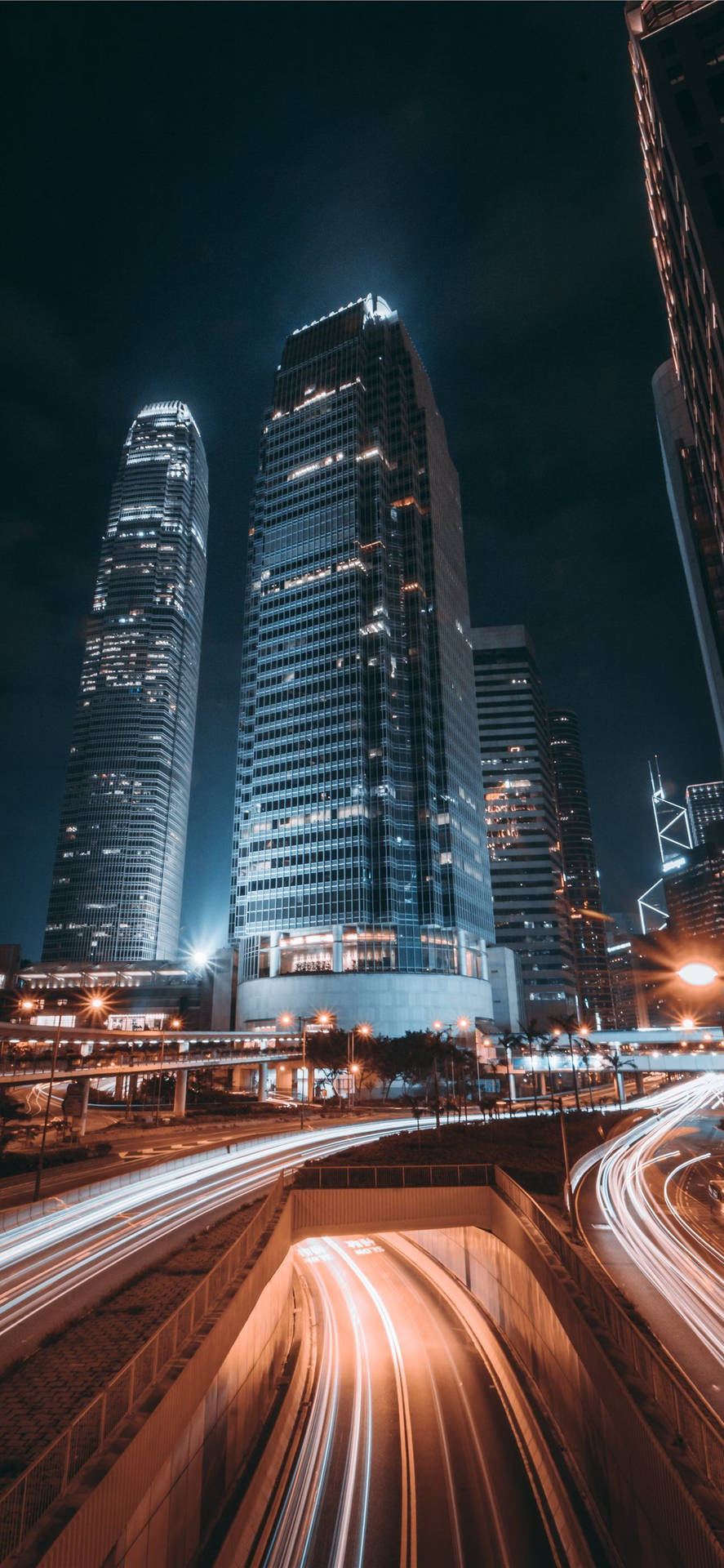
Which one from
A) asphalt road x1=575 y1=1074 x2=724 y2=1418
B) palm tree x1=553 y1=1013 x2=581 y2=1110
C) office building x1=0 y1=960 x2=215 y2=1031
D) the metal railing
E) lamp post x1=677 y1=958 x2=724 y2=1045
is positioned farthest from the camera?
office building x1=0 y1=960 x2=215 y2=1031

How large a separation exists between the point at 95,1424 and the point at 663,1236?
30417mm

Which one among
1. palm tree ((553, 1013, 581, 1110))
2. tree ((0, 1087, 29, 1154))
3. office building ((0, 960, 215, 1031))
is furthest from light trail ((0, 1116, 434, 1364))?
office building ((0, 960, 215, 1031))

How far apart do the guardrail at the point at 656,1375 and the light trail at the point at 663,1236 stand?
4677 mm

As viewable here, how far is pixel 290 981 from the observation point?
417 feet

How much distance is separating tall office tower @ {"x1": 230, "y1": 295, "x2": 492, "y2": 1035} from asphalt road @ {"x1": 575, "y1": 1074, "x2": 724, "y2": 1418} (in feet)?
221

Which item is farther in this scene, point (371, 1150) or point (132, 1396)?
point (371, 1150)

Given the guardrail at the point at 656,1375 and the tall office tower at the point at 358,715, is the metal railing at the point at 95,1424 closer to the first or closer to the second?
the guardrail at the point at 656,1375

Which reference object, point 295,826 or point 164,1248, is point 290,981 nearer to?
point 295,826

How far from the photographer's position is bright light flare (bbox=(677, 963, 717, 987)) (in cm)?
866

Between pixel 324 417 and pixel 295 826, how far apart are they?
95.0 metres

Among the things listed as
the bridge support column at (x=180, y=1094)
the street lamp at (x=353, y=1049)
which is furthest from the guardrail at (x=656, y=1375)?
the street lamp at (x=353, y=1049)

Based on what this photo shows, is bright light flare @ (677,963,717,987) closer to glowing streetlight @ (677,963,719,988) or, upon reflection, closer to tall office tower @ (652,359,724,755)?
glowing streetlight @ (677,963,719,988)

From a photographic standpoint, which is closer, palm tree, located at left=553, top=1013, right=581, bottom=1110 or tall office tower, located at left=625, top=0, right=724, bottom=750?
tall office tower, located at left=625, top=0, right=724, bottom=750

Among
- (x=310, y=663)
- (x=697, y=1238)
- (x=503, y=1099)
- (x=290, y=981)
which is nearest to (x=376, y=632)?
(x=310, y=663)
